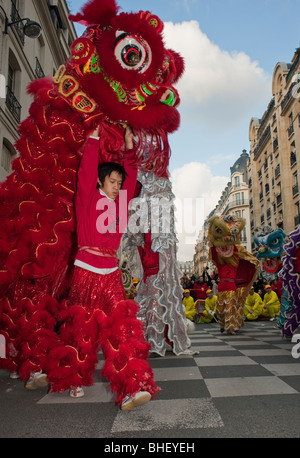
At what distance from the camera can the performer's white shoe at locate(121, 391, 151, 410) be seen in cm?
173

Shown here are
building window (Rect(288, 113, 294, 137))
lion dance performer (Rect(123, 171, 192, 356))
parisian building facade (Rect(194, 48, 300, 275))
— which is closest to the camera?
lion dance performer (Rect(123, 171, 192, 356))

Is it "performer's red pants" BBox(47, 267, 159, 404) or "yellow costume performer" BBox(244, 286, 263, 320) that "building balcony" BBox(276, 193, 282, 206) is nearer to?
"yellow costume performer" BBox(244, 286, 263, 320)

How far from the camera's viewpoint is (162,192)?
3885 mm

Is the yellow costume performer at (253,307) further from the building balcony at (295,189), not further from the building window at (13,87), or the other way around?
the building balcony at (295,189)

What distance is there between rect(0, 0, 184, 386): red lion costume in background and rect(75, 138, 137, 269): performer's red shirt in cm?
21

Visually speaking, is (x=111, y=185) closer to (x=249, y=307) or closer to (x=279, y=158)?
(x=249, y=307)

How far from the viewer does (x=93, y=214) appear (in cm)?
208

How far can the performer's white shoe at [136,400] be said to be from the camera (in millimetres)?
1731

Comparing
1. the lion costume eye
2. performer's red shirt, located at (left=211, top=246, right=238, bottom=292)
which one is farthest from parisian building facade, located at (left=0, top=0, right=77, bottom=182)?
the lion costume eye

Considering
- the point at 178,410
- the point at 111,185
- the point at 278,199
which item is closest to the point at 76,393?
the point at 178,410

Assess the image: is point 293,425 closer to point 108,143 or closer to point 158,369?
point 158,369

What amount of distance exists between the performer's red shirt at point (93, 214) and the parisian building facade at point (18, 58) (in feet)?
23.2

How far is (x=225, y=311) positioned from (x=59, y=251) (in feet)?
13.4

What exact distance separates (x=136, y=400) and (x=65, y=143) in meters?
1.63
